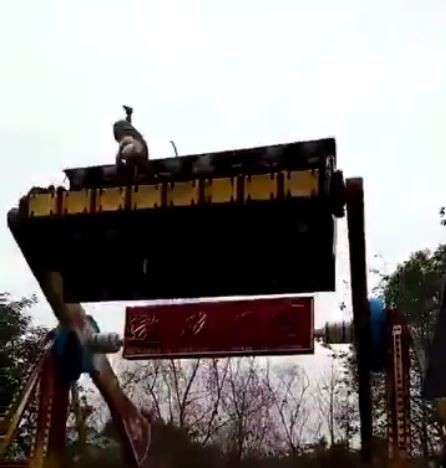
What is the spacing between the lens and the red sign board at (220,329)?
24.1 feet

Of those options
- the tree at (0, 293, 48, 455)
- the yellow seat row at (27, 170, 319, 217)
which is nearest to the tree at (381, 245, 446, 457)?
the tree at (0, 293, 48, 455)

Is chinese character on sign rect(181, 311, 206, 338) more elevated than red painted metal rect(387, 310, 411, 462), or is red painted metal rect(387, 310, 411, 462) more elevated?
chinese character on sign rect(181, 311, 206, 338)

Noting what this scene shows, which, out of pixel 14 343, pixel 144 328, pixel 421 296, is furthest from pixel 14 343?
pixel 144 328

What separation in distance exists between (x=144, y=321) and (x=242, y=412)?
1463cm

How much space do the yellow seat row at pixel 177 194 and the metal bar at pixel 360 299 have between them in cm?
31

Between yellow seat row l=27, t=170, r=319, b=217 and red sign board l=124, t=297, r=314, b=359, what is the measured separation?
118 cm

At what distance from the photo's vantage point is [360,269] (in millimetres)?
6664

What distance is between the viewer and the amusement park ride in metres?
6.74

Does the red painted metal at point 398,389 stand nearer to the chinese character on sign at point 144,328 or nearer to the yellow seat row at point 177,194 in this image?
the yellow seat row at point 177,194

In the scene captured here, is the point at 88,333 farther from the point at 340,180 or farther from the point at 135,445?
the point at 340,180

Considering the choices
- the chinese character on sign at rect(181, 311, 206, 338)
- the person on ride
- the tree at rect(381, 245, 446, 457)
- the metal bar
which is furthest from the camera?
the tree at rect(381, 245, 446, 457)

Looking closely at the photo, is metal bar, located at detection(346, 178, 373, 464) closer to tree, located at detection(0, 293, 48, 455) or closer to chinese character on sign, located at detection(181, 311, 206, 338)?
chinese character on sign, located at detection(181, 311, 206, 338)

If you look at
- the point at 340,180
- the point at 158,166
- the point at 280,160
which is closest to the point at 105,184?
the point at 158,166

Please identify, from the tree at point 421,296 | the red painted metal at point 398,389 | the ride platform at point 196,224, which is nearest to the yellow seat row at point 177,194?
the ride platform at point 196,224
